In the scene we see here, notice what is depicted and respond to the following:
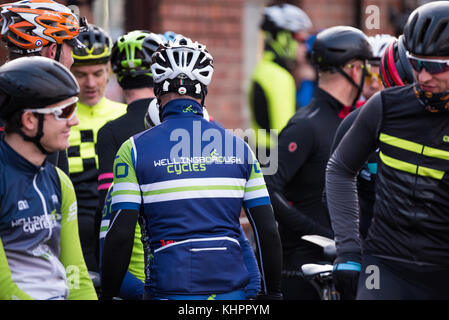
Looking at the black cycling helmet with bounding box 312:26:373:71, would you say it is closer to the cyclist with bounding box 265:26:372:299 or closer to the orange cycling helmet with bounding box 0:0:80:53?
the cyclist with bounding box 265:26:372:299

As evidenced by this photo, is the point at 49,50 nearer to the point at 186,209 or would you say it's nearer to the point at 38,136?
the point at 38,136

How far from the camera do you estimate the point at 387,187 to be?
15.4ft

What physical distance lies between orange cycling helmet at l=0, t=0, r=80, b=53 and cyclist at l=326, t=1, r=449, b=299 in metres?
1.88

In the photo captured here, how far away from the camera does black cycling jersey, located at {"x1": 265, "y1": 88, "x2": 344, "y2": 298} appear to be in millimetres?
6273

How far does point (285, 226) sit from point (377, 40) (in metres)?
1.87

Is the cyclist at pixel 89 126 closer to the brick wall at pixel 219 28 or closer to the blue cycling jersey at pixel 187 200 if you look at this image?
the blue cycling jersey at pixel 187 200

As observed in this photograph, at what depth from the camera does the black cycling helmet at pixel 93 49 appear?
23.1 ft

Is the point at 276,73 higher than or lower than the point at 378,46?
lower

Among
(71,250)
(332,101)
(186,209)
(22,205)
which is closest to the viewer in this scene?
(22,205)

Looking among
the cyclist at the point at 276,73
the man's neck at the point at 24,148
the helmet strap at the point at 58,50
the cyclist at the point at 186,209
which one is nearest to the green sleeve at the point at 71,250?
the man's neck at the point at 24,148

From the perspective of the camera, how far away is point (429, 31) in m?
4.55

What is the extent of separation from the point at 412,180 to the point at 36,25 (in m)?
2.42

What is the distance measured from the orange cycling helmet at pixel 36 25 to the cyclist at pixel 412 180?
6.17 feet

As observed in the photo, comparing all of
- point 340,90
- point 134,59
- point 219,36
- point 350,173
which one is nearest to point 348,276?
point 350,173
